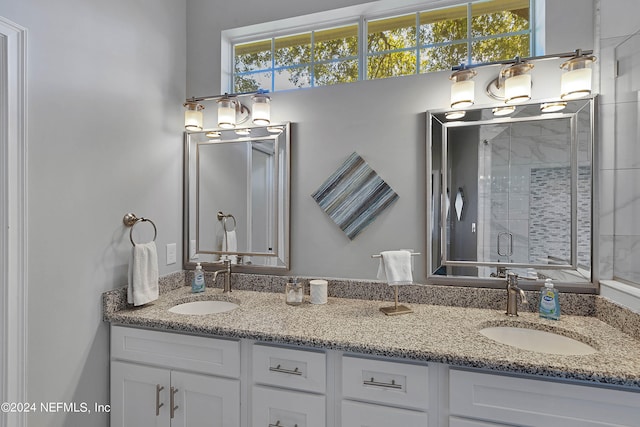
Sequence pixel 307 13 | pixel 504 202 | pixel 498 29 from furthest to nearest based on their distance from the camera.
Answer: pixel 307 13
pixel 498 29
pixel 504 202

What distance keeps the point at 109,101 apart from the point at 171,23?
0.77 metres

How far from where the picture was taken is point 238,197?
81.6 inches

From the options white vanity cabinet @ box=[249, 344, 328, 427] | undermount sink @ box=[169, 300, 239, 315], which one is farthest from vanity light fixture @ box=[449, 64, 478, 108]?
undermount sink @ box=[169, 300, 239, 315]

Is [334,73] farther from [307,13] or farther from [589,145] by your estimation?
[589,145]

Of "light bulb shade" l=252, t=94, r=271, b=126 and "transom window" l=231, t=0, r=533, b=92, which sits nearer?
"transom window" l=231, t=0, r=533, b=92

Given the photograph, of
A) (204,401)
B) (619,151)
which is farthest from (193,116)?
(619,151)

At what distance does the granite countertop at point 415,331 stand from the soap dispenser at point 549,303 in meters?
0.04

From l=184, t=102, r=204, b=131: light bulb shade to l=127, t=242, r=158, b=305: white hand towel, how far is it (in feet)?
2.46

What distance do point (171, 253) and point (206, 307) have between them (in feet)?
1.38

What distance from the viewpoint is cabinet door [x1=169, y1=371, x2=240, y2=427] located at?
1403mm

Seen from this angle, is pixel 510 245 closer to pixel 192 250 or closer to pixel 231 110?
pixel 231 110

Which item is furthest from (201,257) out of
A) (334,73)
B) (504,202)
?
(504,202)

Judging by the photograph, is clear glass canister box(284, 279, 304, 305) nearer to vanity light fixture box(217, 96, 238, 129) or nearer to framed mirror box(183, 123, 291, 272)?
framed mirror box(183, 123, 291, 272)

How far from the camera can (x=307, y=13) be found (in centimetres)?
197
